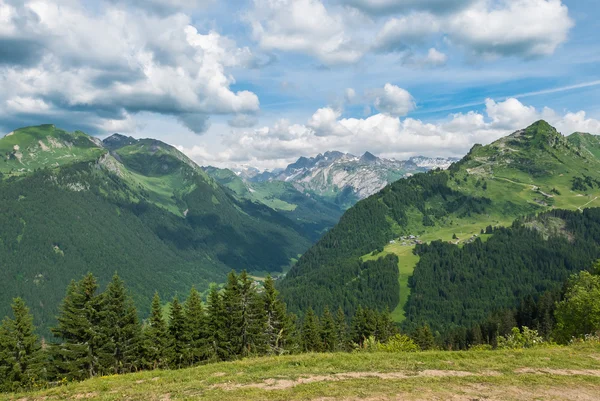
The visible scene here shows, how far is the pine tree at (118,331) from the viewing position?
5504 centimetres

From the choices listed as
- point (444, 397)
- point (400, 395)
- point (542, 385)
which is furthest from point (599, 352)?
point (400, 395)

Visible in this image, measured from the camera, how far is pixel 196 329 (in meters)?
63.2

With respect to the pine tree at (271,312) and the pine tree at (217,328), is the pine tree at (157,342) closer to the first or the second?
the pine tree at (217,328)

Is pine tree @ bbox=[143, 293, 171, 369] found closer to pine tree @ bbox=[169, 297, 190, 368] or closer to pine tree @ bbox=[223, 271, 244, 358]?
pine tree @ bbox=[169, 297, 190, 368]

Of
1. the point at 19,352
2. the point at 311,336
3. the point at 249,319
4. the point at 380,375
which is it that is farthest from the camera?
the point at 311,336

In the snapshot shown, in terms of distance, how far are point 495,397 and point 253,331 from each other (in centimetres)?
4634

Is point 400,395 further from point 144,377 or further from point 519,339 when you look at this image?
point 519,339

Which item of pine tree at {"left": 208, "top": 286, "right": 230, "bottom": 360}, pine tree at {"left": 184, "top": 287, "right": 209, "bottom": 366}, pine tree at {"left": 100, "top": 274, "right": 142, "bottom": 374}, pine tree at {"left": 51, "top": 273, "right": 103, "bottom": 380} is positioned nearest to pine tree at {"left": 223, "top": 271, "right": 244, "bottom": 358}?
pine tree at {"left": 208, "top": 286, "right": 230, "bottom": 360}

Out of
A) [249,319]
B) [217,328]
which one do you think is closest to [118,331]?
[217,328]

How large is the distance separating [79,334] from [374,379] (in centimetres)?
4606

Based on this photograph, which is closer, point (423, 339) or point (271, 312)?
point (271, 312)

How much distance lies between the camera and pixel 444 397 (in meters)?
21.6

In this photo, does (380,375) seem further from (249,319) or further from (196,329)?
(196,329)

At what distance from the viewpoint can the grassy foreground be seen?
885 inches
